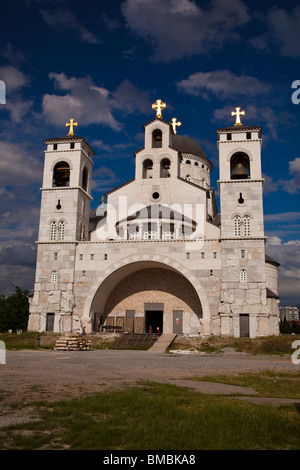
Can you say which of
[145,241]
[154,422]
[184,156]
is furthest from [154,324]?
[154,422]

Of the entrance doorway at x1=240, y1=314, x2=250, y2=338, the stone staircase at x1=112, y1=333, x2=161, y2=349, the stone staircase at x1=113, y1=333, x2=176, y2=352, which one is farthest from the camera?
the entrance doorway at x1=240, y1=314, x2=250, y2=338

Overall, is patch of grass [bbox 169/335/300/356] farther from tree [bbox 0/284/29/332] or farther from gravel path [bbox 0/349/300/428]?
tree [bbox 0/284/29/332]

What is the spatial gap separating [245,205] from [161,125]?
11.1 m

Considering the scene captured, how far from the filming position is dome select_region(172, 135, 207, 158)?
5225cm

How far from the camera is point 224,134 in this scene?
36438 millimetres

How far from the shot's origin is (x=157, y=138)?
39938mm

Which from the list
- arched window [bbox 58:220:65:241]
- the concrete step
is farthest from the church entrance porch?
arched window [bbox 58:220:65:241]

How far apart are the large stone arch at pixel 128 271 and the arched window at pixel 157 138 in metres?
10.9

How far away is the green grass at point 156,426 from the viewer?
20.5ft

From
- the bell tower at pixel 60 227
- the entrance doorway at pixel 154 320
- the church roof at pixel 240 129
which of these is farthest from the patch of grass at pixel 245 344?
the church roof at pixel 240 129
